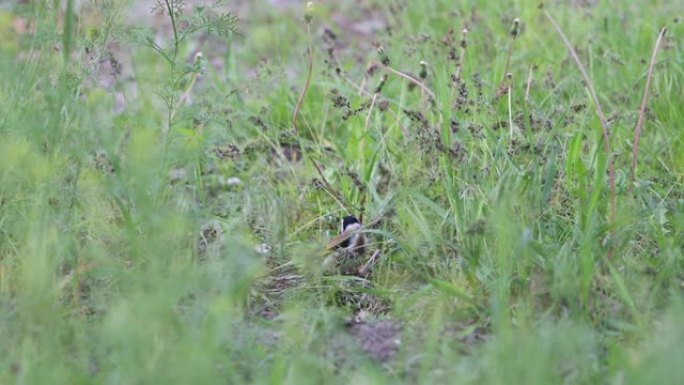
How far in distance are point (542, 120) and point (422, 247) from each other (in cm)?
55

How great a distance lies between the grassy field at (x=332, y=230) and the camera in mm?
2281

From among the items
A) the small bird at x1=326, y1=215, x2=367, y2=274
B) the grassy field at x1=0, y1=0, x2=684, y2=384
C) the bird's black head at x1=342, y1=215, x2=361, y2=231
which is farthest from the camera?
the bird's black head at x1=342, y1=215, x2=361, y2=231

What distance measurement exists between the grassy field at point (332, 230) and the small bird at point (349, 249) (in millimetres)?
53

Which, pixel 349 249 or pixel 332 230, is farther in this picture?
pixel 332 230

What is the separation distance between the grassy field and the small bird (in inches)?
2.1

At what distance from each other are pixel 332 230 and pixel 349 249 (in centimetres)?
28

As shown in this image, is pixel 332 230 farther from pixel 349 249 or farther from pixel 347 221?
pixel 349 249

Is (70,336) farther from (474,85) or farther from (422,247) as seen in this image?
(474,85)

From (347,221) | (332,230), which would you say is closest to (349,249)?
(347,221)

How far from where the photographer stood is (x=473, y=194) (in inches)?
119

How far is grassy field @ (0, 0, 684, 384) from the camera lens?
2.28 metres

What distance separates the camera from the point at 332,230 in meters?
3.34

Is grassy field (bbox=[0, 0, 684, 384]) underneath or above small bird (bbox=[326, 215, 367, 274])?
above

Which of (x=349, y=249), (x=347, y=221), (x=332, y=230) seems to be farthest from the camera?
(x=332, y=230)
